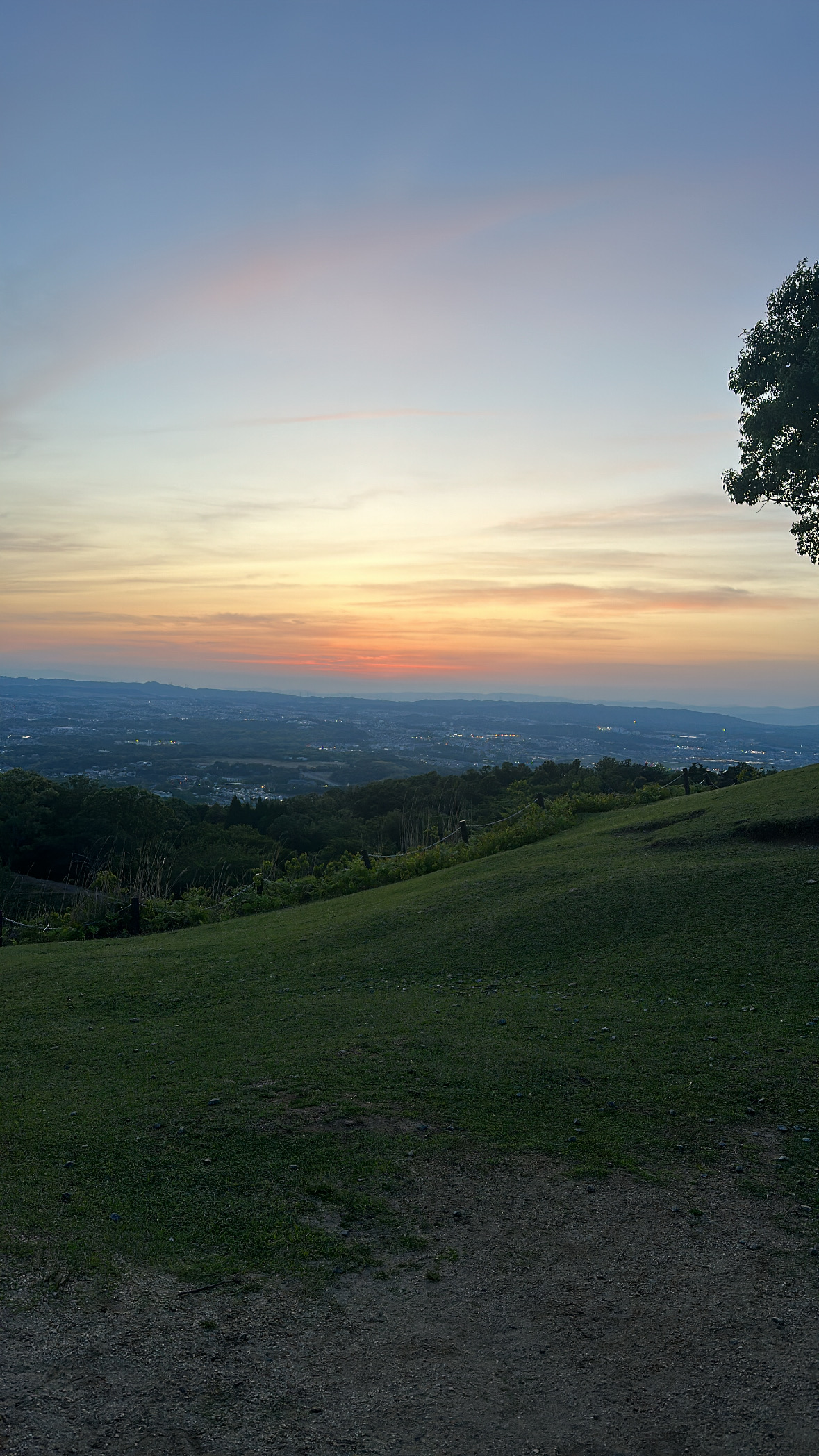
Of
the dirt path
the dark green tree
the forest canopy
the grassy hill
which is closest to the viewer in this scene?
the dirt path

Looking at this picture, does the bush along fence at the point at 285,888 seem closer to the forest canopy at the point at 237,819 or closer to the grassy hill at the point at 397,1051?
the grassy hill at the point at 397,1051

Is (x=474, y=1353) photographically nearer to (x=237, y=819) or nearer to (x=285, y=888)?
(x=285, y=888)

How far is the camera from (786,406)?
682 inches

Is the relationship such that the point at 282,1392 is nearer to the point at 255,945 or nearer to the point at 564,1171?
the point at 564,1171

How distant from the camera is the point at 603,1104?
Answer: 6.91 meters

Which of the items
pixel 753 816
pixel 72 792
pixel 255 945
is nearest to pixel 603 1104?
pixel 255 945

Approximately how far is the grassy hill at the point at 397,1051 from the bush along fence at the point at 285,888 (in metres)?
3.08

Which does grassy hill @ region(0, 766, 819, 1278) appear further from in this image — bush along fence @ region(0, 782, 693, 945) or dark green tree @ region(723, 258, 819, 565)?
dark green tree @ region(723, 258, 819, 565)

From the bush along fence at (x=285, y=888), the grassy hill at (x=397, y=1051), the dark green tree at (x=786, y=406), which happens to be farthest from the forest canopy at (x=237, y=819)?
the grassy hill at (x=397, y=1051)

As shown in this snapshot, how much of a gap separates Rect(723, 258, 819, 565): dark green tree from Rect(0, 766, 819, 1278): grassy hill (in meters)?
→ 8.10

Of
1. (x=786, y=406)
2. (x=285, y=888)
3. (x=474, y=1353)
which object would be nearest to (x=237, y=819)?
(x=285, y=888)

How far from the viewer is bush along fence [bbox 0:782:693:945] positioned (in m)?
17.7

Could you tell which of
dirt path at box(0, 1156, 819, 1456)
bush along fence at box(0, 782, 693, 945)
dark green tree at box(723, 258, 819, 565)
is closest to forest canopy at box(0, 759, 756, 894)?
bush along fence at box(0, 782, 693, 945)

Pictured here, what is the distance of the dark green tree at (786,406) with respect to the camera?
56.6ft
